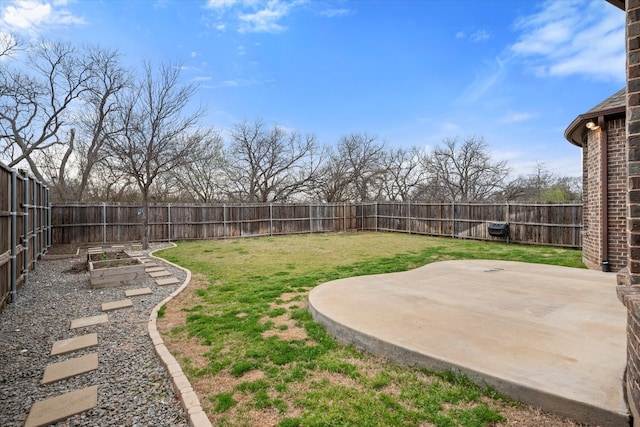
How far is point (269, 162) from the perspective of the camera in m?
22.5

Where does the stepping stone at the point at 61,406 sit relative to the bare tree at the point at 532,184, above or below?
below

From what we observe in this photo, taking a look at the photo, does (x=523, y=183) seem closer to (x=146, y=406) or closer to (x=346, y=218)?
(x=346, y=218)

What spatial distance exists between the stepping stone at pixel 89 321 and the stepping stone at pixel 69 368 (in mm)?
1014

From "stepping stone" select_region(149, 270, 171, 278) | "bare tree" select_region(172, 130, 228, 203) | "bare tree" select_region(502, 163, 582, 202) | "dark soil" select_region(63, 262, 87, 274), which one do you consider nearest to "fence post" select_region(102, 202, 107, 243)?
"dark soil" select_region(63, 262, 87, 274)

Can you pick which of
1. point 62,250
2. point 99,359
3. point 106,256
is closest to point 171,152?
point 62,250

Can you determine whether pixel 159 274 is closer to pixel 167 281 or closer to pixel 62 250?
pixel 167 281

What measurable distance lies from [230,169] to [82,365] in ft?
64.6

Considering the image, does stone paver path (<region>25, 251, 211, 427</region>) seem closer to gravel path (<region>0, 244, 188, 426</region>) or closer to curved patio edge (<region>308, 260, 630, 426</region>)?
gravel path (<region>0, 244, 188, 426</region>)

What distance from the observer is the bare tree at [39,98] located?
14.1 m

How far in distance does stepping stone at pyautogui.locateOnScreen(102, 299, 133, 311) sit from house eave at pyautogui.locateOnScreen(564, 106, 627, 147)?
837 centimetres

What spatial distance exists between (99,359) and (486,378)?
3.23 metres

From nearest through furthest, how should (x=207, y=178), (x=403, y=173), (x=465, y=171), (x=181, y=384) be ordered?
(x=181, y=384) → (x=207, y=178) → (x=465, y=171) → (x=403, y=173)

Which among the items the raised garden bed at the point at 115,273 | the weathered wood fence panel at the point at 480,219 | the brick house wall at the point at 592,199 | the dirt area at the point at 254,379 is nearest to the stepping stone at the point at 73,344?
the dirt area at the point at 254,379

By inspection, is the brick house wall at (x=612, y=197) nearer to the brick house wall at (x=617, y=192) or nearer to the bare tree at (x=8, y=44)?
the brick house wall at (x=617, y=192)
